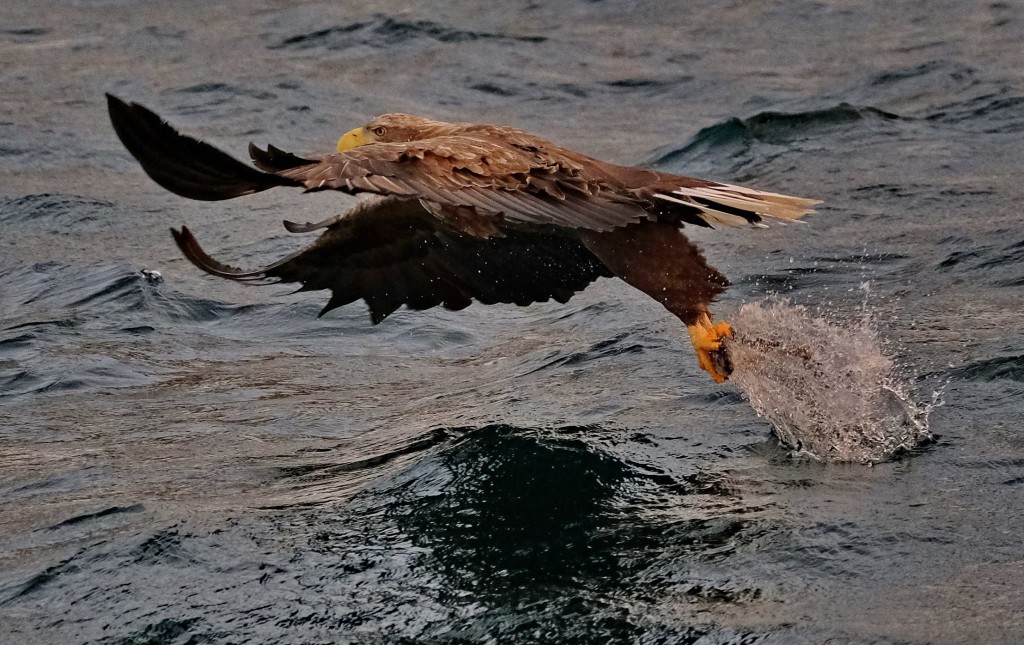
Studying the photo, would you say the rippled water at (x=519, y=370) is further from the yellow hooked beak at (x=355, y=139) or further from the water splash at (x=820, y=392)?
the yellow hooked beak at (x=355, y=139)

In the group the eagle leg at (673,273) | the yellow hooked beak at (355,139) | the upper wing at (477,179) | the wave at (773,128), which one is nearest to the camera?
the upper wing at (477,179)

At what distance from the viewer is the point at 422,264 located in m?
4.98

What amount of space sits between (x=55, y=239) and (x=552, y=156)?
4.44 m

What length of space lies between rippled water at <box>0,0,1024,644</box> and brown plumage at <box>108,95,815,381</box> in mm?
566

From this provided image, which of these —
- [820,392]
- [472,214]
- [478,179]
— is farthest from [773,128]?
[478,179]

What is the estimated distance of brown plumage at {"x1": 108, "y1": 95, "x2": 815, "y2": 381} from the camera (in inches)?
156

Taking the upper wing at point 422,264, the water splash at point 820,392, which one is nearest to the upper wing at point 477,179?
the upper wing at point 422,264

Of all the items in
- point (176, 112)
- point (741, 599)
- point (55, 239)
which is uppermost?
point (176, 112)

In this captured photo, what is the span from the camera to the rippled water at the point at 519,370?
3.90m

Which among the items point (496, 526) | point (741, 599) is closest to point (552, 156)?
point (496, 526)

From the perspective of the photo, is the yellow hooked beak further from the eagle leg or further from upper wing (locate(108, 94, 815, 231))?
the eagle leg

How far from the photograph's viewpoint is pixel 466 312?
22.9ft

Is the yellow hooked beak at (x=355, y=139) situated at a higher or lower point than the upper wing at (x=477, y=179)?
higher

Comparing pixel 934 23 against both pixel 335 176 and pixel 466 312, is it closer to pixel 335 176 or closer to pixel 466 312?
pixel 466 312
